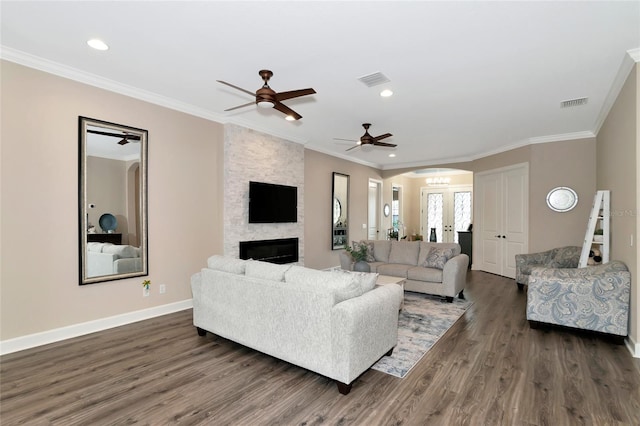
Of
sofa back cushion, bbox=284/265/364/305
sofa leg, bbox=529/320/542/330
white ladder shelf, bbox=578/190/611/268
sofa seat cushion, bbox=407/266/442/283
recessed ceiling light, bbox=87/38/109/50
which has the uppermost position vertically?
recessed ceiling light, bbox=87/38/109/50

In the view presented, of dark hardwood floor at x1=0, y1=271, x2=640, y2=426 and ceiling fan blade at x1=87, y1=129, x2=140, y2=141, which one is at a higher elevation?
ceiling fan blade at x1=87, y1=129, x2=140, y2=141

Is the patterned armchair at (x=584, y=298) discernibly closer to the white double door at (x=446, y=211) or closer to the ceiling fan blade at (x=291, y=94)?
the ceiling fan blade at (x=291, y=94)

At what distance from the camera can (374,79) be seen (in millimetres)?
3664

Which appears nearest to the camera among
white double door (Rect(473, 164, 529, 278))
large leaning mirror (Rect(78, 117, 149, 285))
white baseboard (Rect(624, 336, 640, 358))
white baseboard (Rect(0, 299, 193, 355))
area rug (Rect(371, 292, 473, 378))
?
area rug (Rect(371, 292, 473, 378))

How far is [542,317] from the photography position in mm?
3789

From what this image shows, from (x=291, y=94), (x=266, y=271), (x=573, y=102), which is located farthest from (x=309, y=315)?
(x=573, y=102)

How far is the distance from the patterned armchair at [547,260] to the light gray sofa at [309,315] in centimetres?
398

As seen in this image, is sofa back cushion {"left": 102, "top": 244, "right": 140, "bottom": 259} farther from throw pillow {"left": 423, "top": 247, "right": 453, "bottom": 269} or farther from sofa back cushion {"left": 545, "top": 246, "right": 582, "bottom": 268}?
sofa back cushion {"left": 545, "top": 246, "right": 582, "bottom": 268}

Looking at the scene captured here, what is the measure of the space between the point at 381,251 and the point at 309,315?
3.87m

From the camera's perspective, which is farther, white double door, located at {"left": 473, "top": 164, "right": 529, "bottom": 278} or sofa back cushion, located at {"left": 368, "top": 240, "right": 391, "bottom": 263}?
white double door, located at {"left": 473, "top": 164, "right": 529, "bottom": 278}

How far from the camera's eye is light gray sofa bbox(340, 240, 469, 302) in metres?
5.00

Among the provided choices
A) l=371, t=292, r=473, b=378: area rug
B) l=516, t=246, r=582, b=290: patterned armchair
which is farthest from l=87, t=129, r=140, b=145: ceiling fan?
l=516, t=246, r=582, b=290: patterned armchair

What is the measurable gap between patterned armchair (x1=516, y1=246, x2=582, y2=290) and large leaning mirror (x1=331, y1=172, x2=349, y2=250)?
374 centimetres

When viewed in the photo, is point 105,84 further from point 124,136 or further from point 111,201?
point 111,201
